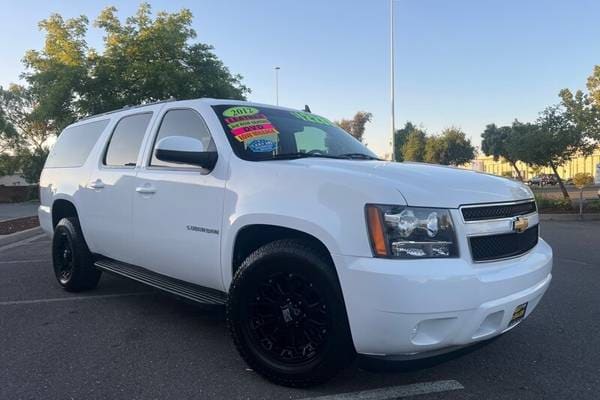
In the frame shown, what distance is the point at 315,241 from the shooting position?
9.59 ft

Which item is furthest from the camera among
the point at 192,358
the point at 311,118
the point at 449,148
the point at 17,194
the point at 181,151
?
the point at 449,148

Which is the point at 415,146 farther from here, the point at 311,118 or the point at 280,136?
the point at 280,136

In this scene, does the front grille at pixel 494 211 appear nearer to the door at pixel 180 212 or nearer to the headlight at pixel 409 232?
the headlight at pixel 409 232

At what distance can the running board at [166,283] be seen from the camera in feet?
11.4

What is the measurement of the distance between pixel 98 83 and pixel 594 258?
1937 cm

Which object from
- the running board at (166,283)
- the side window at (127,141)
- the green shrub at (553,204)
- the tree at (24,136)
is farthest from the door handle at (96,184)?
the tree at (24,136)

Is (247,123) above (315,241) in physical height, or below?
above

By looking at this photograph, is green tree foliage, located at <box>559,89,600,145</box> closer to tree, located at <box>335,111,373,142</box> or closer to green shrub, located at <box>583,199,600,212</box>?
green shrub, located at <box>583,199,600,212</box>

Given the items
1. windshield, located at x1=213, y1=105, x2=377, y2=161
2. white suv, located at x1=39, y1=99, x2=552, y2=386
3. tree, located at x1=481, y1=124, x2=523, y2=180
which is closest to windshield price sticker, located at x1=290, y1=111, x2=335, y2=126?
windshield, located at x1=213, y1=105, x2=377, y2=161

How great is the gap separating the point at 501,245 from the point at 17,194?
41034 mm

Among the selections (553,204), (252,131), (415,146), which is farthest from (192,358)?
(415,146)

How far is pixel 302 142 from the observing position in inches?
158

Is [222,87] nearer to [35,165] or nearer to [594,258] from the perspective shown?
[594,258]

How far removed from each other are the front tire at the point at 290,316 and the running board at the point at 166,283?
1.14 ft
